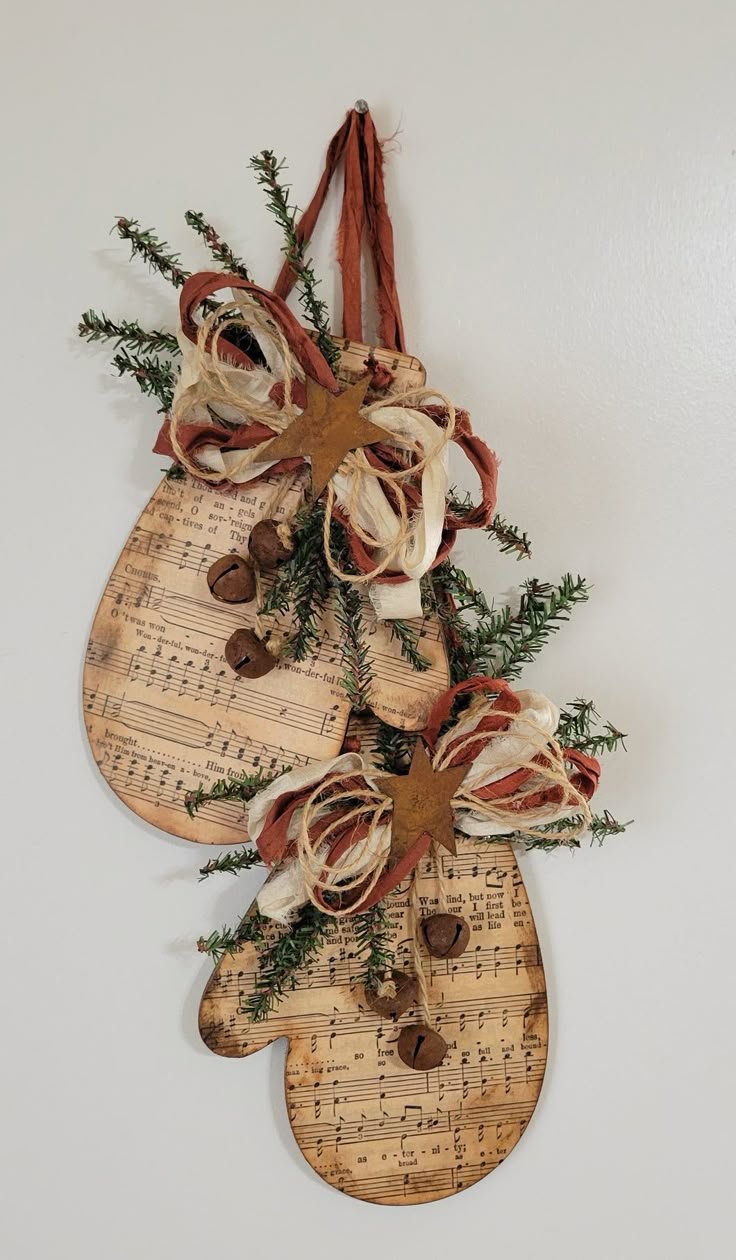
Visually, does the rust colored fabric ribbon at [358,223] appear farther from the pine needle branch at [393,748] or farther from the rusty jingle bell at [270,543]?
the pine needle branch at [393,748]

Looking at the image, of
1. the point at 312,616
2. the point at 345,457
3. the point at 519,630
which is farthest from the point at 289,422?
the point at 519,630

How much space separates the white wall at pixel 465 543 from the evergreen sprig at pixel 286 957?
0.09m

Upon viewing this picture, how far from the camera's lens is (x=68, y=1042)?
1010 mm

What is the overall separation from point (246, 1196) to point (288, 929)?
0.31 m

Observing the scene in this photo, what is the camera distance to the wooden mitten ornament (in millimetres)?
896

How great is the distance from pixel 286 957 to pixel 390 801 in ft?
0.59

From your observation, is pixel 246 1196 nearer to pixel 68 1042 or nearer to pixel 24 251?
pixel 68 1042

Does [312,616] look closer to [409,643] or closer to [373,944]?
[409,643]

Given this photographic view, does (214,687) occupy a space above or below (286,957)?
above

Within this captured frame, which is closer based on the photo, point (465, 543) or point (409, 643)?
point (409, 643)

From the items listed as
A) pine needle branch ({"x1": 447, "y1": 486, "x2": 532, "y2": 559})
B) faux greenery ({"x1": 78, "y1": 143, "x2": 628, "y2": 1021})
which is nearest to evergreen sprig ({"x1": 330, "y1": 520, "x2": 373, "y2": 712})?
faux greenery ({"x1": 78, "y1": 143, "x2": 628, "y2": 1021})

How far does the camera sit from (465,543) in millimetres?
1038

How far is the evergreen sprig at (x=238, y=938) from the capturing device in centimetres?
93

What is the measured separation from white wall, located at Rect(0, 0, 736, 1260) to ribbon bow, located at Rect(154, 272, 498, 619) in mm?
129
